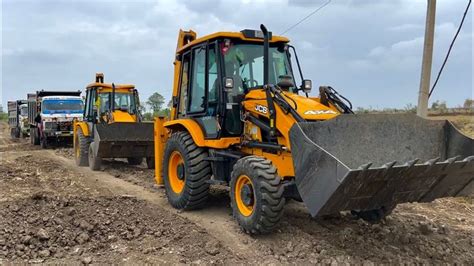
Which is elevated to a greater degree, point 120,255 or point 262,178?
point 262,178

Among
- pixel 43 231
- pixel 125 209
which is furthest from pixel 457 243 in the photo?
pixel 43 231

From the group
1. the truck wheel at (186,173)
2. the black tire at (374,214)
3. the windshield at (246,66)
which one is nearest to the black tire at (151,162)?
the truck wheel at (186,173)

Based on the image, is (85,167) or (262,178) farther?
(85,167)

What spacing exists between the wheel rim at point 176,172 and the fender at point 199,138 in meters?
0.49

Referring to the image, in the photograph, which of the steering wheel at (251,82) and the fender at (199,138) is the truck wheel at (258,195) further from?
the steering wheel at (251,82)

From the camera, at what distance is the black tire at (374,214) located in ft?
20.1

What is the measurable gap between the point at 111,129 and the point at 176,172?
4.76 m

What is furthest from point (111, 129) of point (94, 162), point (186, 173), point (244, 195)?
point (244, 195)

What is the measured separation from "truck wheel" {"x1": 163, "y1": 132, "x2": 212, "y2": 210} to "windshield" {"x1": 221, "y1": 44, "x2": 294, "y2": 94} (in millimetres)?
1151

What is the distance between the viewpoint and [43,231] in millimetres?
5684

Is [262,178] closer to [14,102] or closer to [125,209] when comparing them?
[125,209]

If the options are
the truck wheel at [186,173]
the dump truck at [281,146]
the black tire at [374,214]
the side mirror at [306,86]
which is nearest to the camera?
the dump truck at [281,146]

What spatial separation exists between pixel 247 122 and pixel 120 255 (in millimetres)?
2368

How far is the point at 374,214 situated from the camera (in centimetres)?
627
